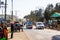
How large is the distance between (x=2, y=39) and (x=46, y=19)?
81061mm

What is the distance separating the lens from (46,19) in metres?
97.2

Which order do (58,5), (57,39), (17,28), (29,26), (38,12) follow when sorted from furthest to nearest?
(38,12) < (58,5) < (29,26) < (17,28) < (57,39)

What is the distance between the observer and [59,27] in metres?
56.3

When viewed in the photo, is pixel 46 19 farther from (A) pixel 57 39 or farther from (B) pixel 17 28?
(A) pixel 57 39

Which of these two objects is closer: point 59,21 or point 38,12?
point 59,21

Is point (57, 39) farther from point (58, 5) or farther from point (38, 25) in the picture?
point (58, 5)

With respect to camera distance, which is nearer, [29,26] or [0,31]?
[0,31]

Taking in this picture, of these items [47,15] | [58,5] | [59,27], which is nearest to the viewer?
[59,27]

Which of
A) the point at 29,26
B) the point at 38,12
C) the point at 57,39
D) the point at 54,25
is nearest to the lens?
the point at 57,39

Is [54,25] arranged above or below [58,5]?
below

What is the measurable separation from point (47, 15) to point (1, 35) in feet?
250

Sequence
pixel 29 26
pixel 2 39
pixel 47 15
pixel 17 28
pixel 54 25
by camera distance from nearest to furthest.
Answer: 1. pixel 2 39
2. pixel 17 28
3. pixel 54 25
4. pixel 29 26
5. pixel 47 15

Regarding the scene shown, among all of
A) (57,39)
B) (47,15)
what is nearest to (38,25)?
(47,15)

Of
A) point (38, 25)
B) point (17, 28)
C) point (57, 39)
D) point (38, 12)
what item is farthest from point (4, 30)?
point (38, 12)
